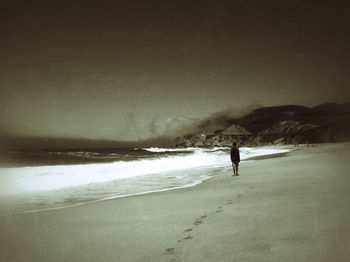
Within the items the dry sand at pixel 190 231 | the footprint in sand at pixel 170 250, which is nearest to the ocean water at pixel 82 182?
the dry sand at pixel 190 231

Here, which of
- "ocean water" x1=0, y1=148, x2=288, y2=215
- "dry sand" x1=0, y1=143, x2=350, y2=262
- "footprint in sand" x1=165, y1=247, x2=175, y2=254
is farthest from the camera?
"ocean water" x1=0, y1=148, x2=288, y2=215

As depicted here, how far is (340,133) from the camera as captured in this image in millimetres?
156625

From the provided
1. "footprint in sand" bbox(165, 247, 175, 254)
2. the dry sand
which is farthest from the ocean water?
"footprint in sand" bbox(165, 247, 175, 254)

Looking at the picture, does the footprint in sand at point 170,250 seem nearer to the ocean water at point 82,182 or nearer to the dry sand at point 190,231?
the dry sand at point 190,231

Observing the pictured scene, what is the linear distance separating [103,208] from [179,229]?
2.94 metres

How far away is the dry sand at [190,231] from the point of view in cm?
399

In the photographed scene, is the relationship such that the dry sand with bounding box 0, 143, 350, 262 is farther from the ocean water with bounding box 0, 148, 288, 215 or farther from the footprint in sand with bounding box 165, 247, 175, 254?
the ocean water with bounding box 0, 148, 288, 215

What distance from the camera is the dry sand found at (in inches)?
157

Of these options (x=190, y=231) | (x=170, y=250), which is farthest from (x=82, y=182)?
(x=170, y=250)

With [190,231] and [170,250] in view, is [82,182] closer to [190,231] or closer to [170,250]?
[190,231]

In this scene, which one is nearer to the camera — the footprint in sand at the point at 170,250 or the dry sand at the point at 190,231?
the dry sand at the point at 190,231

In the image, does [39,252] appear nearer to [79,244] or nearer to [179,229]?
[79,244]

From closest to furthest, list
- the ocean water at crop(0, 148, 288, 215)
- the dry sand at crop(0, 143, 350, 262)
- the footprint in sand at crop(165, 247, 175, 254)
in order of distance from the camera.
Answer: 1. the dry sand at crop(0, 143, 350, 262)
2. the footprint in sand at crop(165, 247, 175, 254)
3. the ocean water at crop(0, 148, 288, 215)

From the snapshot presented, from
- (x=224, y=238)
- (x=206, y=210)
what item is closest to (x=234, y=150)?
(x=206, y=210)
